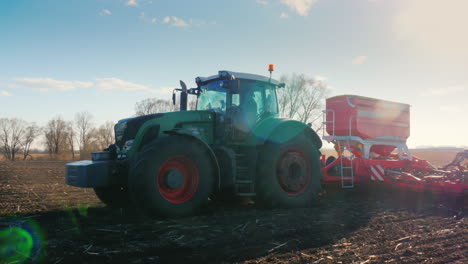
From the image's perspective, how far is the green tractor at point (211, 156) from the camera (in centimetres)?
577

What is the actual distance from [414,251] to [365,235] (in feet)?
2.62

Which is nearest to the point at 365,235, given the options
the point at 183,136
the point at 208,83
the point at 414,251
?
the point at 414,251

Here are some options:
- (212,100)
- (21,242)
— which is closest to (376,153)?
(212,100)

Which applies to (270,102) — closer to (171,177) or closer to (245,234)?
(171,177)

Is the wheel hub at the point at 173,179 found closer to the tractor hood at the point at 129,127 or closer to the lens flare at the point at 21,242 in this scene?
the tractor hood at the point at 129,127

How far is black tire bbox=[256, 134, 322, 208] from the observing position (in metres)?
7.04

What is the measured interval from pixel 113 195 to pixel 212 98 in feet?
9.28

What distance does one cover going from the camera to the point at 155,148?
18.4 ft

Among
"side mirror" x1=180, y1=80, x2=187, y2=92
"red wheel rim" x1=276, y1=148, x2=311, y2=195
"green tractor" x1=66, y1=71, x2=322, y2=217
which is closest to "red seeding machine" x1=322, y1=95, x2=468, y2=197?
"red wheel rim" x1=276, y1=148, x2=311, y2=195

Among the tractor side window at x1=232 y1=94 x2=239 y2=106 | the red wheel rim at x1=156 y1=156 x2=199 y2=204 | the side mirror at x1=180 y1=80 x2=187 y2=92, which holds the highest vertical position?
the side mirror at x1=180 y1=80 x2=187 y2=92

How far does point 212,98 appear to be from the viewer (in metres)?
7.68

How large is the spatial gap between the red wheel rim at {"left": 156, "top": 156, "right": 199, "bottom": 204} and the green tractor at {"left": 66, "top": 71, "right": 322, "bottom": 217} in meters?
0.02

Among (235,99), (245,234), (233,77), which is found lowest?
(245,234)

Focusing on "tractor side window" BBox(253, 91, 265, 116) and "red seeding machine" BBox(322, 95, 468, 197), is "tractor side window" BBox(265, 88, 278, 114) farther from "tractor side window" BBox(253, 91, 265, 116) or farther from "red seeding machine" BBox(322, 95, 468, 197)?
"red seeding machine" BBox(322, 95, 468, 197)
